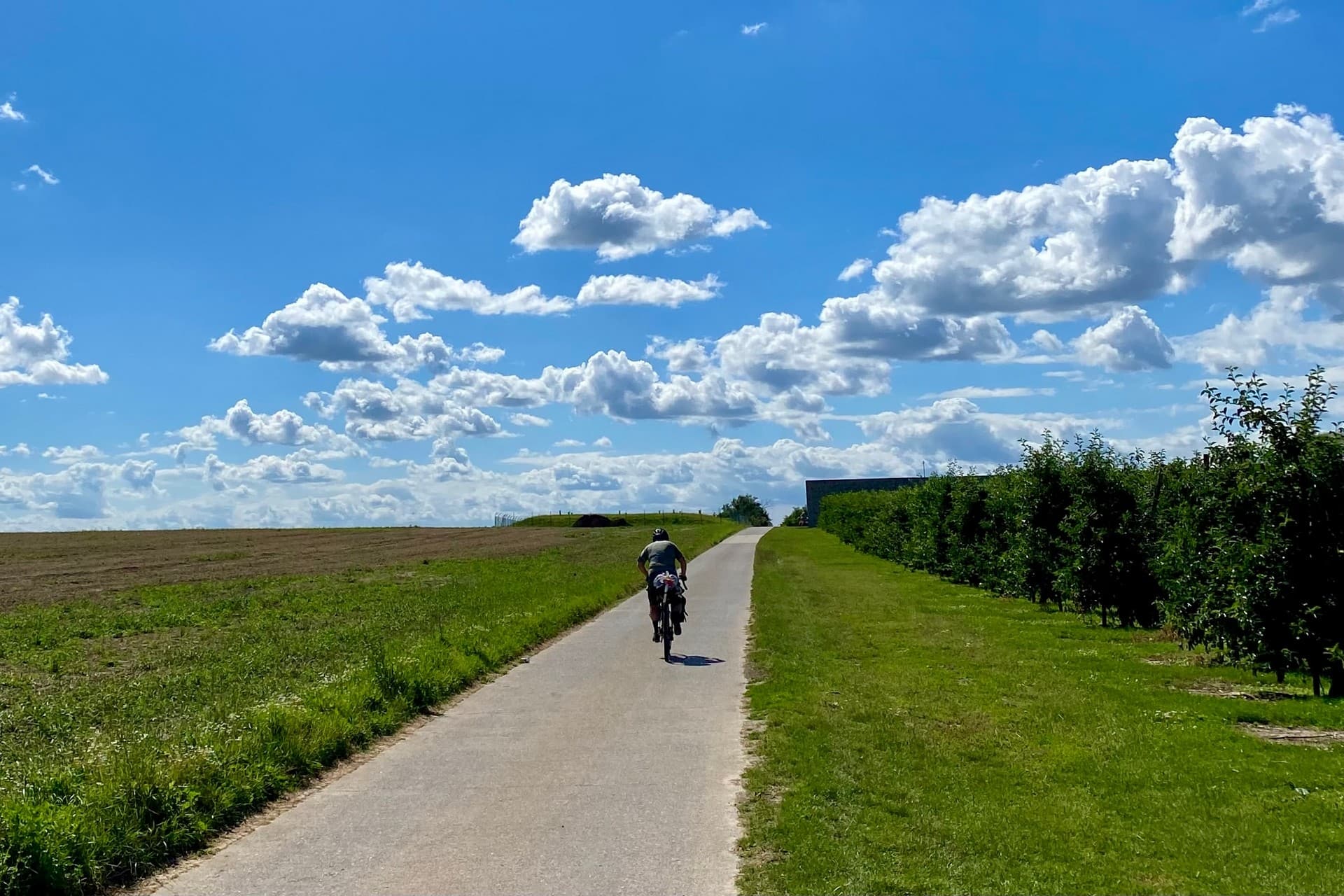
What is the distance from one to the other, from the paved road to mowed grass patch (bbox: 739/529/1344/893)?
0.42 m

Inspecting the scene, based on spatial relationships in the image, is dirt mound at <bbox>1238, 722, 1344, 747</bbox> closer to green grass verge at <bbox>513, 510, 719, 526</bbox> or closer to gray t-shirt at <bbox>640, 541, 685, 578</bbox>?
gray t-shirt at <bbox>640, 541, 685, 578</bbox>

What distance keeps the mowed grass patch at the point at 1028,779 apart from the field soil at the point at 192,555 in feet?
80.9

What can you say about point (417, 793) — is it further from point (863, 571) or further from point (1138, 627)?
point (863, 571)

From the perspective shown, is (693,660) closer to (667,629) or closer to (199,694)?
(667,629)

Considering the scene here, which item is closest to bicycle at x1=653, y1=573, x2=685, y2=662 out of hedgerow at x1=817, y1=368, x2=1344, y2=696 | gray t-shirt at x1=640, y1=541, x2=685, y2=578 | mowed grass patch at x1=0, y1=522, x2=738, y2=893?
gray t-shirt at x1=640, y1=541, x2=685, y2=578

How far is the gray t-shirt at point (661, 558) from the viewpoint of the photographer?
1739cm

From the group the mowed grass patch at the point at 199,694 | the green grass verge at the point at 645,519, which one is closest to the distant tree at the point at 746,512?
the green grass verge at the point at 645,519

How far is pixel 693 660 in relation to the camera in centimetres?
1553

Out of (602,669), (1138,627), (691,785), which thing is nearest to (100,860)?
(691,785)

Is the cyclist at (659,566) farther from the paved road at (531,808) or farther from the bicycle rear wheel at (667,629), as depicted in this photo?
the paved road at (531,808)

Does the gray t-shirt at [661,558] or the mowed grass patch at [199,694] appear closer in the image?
the mowed grass patch at [199,694]

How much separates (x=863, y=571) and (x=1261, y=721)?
2668 cm

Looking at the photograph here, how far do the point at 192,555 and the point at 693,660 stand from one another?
4470 cm

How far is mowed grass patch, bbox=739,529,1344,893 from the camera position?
20.1 ft
